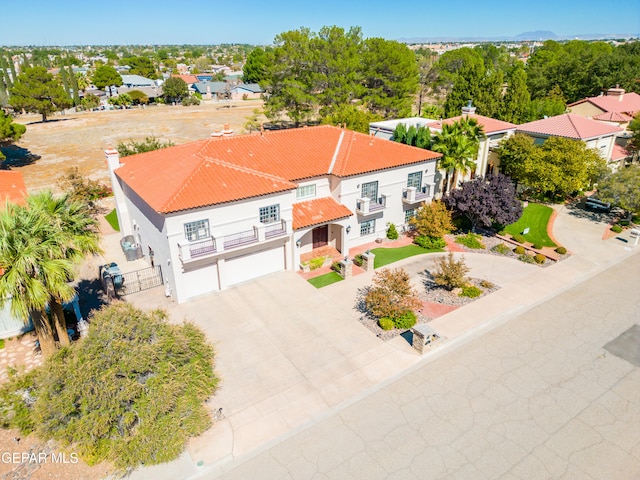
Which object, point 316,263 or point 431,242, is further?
point 431,242

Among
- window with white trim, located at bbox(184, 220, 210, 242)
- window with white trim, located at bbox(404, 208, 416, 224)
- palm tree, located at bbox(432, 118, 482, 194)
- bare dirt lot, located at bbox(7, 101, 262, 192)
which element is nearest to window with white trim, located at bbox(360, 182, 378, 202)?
window with white trim, located at bbox(404, 208, 416, 224)

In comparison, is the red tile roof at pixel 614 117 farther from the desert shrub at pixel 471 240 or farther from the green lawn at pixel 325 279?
the green lawn at pixel 325 279

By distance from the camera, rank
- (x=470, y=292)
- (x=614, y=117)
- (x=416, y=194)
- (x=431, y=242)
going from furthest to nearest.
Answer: (x=614, y=117) → (x=416, y=194) → (x=431, y=242) → (x=470, y=292)

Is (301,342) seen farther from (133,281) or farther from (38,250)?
(133,281)

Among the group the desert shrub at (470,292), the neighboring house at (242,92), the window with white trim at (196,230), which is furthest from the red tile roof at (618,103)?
the neighboring house at (242,92)

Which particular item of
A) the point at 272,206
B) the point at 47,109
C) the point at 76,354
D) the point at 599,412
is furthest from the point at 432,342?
the point at 47,109

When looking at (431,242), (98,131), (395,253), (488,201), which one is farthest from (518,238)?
(98,131)

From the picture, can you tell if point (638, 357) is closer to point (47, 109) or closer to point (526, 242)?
point (526, 242)

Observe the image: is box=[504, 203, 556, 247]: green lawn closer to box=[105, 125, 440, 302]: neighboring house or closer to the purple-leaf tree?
the purple-leaf tree
